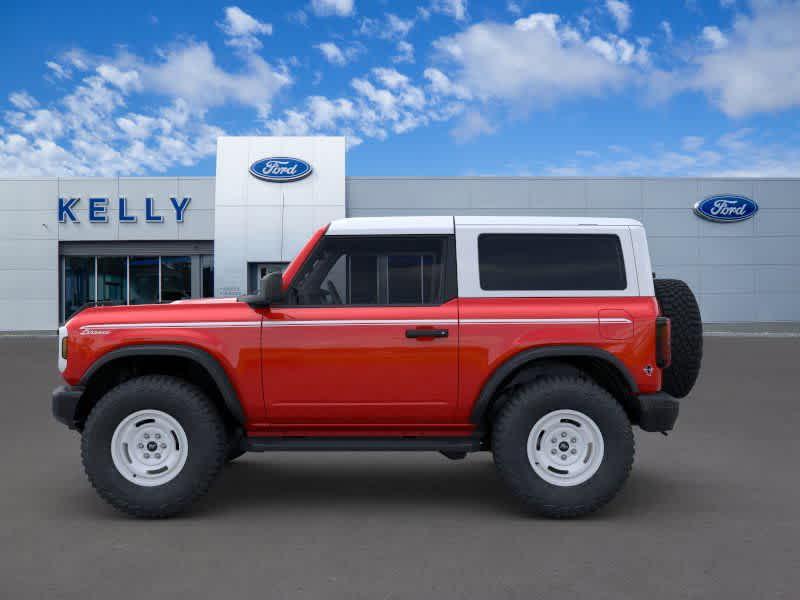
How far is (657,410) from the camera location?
4832mm

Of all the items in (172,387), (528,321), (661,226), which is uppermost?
(661,226)

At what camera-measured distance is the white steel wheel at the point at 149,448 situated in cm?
482

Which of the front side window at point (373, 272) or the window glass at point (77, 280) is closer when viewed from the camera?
the front side window at point (373, 272)

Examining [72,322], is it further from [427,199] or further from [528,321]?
[427,199]

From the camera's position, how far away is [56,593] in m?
3.48

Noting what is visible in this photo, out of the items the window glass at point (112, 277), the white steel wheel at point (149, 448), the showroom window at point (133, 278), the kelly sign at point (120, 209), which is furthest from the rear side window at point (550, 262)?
the window glass at point (112, 277)

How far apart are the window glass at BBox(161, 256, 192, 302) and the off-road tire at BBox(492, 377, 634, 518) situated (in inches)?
1154

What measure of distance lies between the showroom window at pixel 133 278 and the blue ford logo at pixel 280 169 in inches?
184

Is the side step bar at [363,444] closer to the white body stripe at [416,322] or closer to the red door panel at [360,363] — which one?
the red door panel at [360,363]

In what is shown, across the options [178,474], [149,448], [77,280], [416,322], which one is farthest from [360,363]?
[77,280]

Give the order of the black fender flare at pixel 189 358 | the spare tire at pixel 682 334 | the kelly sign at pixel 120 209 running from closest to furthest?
the black fender flare at pixel 189 358, the spare tire at pixel 682 334, the kelly sign at pixel 120 209

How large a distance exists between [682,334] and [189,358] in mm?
3361

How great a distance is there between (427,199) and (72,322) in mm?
26912

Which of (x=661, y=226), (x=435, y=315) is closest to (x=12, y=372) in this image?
(x=435, y=315)
